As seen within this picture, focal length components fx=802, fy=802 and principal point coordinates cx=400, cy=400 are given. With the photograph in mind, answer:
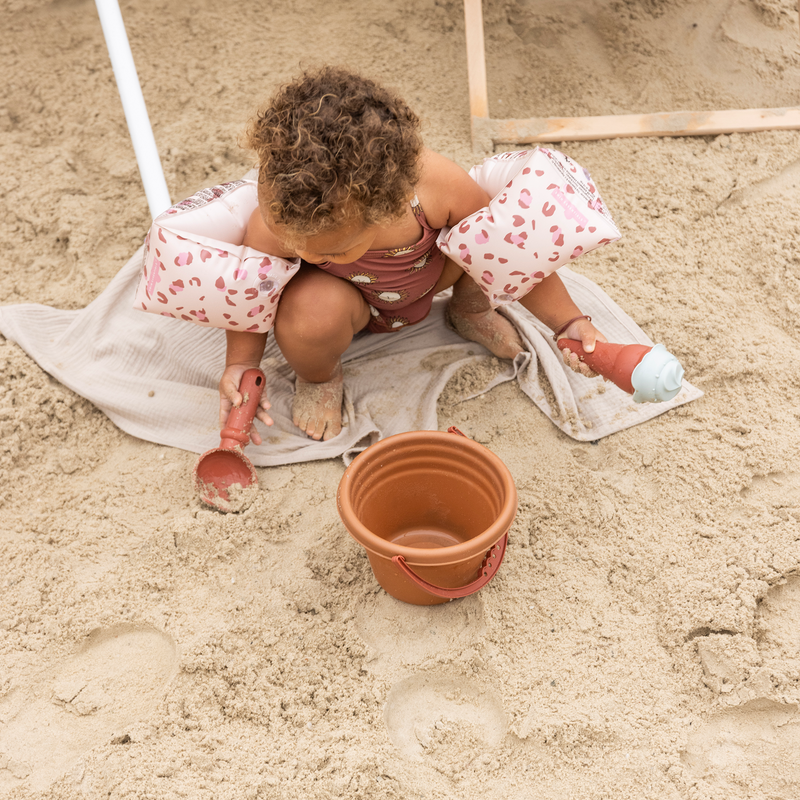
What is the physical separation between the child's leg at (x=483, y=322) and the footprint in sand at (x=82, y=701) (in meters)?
0.87

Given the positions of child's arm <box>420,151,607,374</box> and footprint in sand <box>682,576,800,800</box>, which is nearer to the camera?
footprint in sand <box>682,576,800,800</box>

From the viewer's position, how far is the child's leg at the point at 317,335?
149 cm

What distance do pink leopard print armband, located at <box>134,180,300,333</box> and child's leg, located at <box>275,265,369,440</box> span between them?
4 cm

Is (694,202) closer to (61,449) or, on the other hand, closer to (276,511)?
(276,511)

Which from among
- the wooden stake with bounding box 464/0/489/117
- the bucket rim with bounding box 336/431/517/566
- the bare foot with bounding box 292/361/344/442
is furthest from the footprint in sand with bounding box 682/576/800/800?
the wooden stake with bounding box 464/0/489/117

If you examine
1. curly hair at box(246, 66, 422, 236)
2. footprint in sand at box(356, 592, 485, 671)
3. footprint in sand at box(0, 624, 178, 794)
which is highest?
curly hair at box(246, 66, 422, 236)

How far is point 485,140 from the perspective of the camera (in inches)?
83.8

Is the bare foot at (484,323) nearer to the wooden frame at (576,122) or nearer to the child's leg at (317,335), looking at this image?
the child's leg at (317,335)

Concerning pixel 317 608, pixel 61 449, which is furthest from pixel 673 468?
pixel 61 449

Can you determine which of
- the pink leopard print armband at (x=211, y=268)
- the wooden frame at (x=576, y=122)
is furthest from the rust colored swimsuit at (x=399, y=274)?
the wooden frame at (x=576, y=122)

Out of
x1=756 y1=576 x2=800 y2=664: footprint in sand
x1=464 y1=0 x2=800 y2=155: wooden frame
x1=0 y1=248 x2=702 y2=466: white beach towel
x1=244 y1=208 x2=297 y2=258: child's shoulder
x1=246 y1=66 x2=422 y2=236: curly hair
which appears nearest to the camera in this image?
x1=246 y1=66 x2=422 y2=236: curly hair

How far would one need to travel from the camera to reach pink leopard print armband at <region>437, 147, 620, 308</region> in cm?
137

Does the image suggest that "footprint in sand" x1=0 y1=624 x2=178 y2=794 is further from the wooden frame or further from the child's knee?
the wooden frame

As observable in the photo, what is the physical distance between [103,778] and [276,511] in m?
0.52
